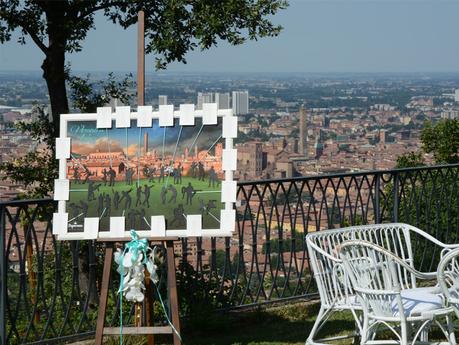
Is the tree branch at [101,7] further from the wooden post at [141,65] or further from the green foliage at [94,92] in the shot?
the wooden post at [141,65]

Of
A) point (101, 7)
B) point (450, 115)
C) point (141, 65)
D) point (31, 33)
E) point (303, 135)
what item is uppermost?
point (101, 7)

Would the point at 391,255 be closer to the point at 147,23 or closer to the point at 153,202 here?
the point at 153,202

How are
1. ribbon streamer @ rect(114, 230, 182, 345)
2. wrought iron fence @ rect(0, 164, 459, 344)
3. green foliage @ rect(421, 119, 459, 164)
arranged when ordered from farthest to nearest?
1. green foliage @ rect(421, 119, 459, 164)
2. wrought iron fence @ rect(0, 164, 459, 344)
3. ribbon streamer @ rect(114, 230, 182, 345)

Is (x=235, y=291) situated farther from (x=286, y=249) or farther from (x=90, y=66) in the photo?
(x=90, y=66)

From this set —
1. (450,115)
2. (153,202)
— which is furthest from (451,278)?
(450,115)

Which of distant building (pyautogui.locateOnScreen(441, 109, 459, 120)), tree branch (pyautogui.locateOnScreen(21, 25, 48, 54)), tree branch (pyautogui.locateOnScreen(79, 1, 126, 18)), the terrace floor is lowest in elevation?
the terrace floor

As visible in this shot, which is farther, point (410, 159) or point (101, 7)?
point (410, 159)

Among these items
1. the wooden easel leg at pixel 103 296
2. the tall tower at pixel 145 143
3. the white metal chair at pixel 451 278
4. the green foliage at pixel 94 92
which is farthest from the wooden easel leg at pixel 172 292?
the green foliage at pixel 94 92

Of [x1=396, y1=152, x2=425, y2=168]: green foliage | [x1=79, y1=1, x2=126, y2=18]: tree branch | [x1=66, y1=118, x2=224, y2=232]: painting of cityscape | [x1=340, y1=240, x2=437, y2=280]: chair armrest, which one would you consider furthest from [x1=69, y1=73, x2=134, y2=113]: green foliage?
[x1=396, y1=152, x2=425, y2=168]: green foliage

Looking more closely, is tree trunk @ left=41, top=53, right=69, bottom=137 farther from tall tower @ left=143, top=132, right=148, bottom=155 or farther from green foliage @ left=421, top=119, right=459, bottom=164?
green foliage @ left=421, top=119, right=459, bottom=164
